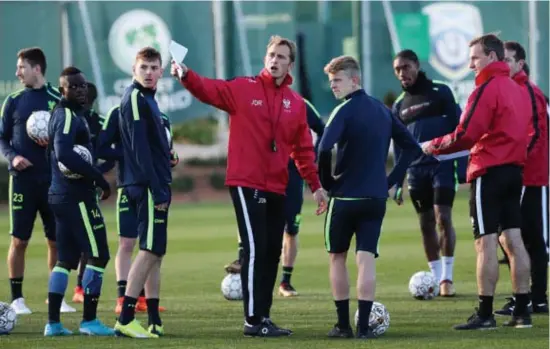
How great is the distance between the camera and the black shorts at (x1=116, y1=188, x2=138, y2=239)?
9.95 m

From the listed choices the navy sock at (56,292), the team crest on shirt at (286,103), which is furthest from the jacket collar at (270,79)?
the navy sock at (56,292)

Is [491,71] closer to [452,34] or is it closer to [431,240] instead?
[431,240]

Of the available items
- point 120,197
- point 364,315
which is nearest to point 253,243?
point 364,315

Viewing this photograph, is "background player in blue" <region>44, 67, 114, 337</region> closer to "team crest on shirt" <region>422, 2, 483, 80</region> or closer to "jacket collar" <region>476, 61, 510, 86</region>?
"jacket collar" <region>476, 61, 510, 86</region>

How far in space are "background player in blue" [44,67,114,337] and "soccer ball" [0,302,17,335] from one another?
0.88ft

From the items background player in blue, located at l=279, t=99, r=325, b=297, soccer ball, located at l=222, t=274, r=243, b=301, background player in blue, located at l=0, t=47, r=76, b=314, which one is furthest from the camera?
background player in blue, located at l=279, t=99, r=325, b=297

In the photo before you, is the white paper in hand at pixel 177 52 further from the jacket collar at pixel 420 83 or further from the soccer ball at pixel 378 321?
the jacket collar at pixel 420 83

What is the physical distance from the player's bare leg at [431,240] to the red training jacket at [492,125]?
289 cm

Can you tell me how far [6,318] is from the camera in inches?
380

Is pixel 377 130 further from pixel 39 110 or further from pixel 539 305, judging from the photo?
A: pixel 39 110

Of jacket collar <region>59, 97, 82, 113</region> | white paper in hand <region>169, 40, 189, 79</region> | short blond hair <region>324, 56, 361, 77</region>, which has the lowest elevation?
jacket collar <region>59, 97, 82, 113</region>

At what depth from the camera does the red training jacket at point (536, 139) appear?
10.2m

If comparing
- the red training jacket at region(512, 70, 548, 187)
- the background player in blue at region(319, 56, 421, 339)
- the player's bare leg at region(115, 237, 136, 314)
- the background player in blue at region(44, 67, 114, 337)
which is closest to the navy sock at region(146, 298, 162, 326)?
the background player in blue at region(44, 67, 114, 337)

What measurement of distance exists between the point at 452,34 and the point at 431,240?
27664mm
